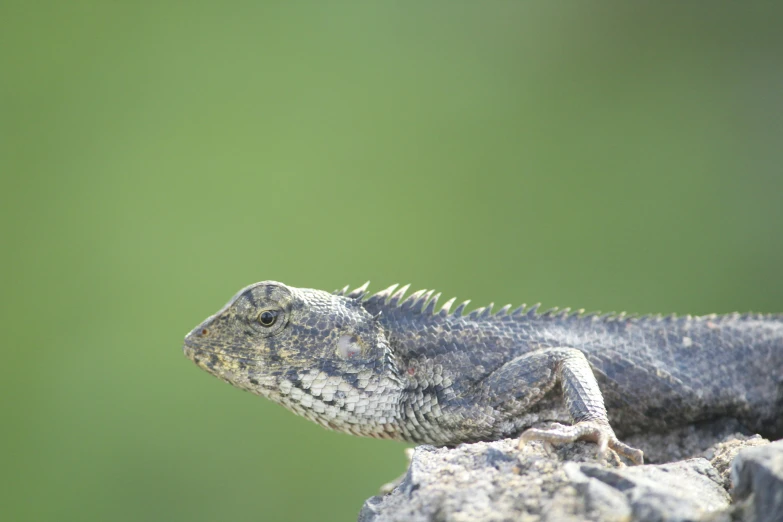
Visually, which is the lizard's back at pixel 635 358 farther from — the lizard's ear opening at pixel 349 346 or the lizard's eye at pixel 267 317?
the lizard's eye at pixel 267 317

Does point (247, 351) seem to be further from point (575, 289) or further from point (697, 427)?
point (575, 289)

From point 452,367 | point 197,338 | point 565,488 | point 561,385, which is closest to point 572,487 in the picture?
point 565,488

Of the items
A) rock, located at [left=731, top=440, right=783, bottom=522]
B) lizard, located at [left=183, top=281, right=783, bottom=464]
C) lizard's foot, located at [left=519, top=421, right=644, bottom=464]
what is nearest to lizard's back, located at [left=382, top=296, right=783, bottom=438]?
lizard, located at [left=183, top=281, right=783, bottom=464]

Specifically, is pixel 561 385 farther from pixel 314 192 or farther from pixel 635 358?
pixel 314 192

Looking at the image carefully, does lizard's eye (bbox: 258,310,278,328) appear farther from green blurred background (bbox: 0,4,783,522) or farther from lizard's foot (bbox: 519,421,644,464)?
green blurred background (bbox: 0,4,783,522)

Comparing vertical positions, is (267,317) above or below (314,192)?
below

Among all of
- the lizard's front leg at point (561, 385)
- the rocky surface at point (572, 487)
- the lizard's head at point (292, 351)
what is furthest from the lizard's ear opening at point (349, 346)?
the rocky surface at point (572, 487)

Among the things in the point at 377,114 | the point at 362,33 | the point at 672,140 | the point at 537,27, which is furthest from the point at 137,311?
the point at 672,140
